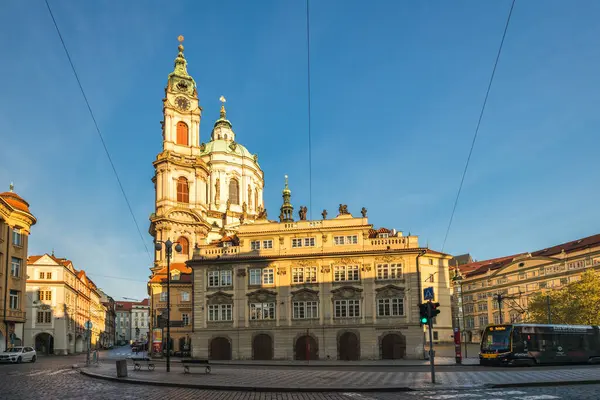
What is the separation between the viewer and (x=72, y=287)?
289 feet

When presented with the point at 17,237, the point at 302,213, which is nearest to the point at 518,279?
the point at 302,213

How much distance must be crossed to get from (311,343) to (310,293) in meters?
4.82

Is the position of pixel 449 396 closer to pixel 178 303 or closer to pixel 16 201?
pixel 16 201

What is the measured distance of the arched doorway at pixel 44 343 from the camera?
8022 centimetres

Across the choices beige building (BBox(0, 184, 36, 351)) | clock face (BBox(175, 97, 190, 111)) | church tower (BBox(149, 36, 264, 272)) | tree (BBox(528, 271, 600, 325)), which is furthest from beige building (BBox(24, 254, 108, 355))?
tree (BBox(528, 271, 600, 325))

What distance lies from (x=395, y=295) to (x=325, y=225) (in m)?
9.71

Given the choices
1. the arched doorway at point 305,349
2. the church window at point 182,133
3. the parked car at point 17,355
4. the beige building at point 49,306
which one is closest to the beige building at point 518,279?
the arched doorway at point 305,349

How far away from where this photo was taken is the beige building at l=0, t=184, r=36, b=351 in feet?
172

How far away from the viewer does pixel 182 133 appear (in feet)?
335

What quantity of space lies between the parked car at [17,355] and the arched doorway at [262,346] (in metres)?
20.1

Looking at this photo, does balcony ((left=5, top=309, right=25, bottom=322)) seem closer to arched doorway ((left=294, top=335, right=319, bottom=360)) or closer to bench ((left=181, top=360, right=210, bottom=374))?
arched doorway ((left=294, top=335, right=319, bottom=360))

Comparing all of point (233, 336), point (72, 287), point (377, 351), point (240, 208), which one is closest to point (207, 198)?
point (240, 208)

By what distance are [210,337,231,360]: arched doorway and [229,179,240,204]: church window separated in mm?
55852

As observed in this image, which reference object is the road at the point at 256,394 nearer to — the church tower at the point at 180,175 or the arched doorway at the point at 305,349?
the arched doorway at the point at 305,349
